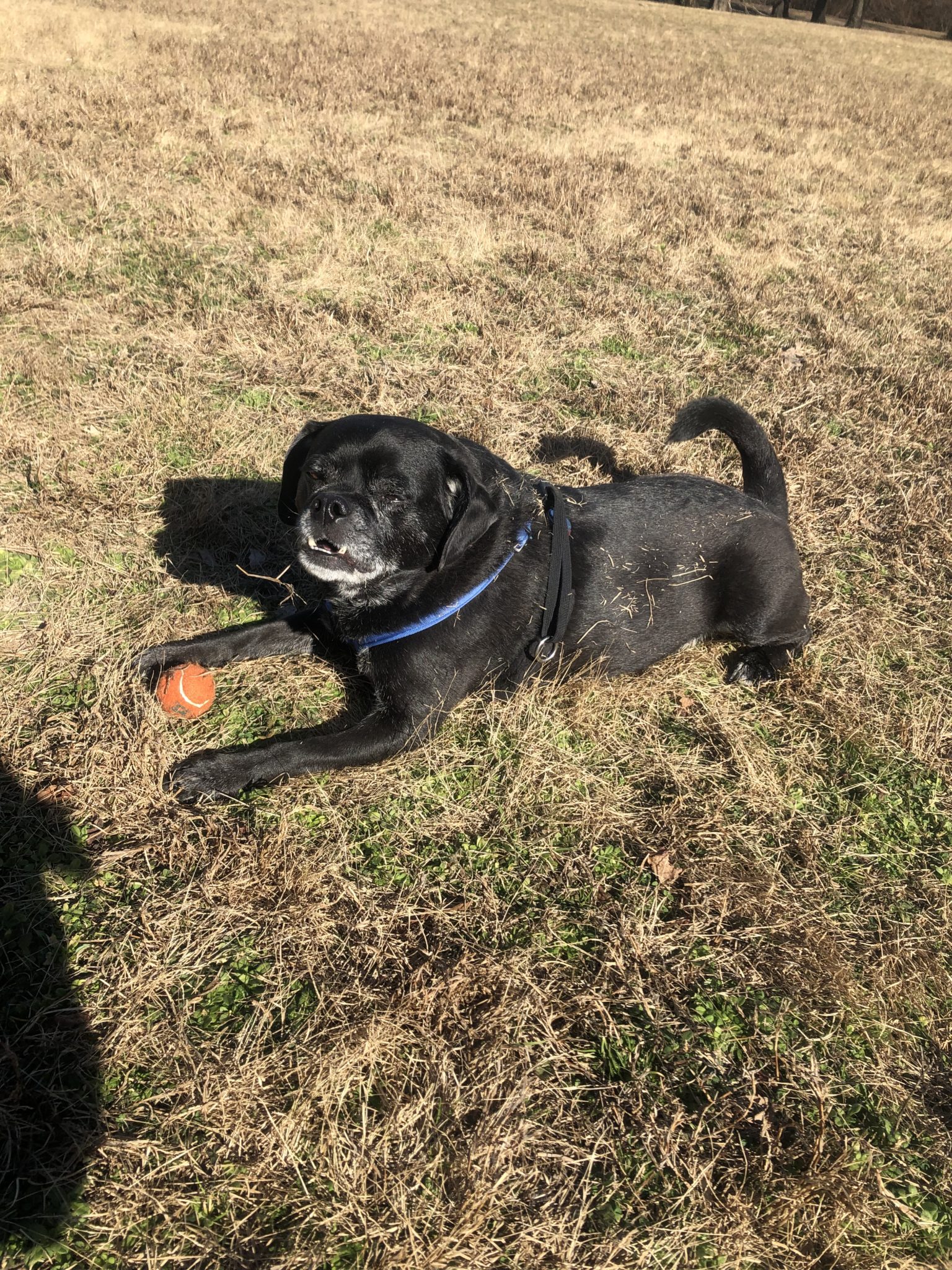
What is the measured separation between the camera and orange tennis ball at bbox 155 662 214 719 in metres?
3.06

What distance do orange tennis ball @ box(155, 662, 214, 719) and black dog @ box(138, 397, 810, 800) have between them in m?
0.16

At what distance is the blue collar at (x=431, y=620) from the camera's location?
3.03 meters

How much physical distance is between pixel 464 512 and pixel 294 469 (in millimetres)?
836

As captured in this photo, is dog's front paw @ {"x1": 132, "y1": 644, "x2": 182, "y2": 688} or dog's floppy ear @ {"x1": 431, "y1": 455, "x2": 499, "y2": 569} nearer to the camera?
dog's floppy ear @ {"x1": 431, "y1": 455, "x2": 499, "y2": 569}

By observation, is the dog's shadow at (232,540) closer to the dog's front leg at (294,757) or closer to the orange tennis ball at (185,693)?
the orange tennis ball at (185,693)

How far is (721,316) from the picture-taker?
7219 mm

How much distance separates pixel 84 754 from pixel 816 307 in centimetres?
760

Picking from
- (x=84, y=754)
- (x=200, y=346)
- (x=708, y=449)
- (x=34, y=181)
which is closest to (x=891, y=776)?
(x=708, y=449)

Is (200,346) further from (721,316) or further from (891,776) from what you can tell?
(891,776)

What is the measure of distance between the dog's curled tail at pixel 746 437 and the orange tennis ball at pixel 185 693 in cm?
250

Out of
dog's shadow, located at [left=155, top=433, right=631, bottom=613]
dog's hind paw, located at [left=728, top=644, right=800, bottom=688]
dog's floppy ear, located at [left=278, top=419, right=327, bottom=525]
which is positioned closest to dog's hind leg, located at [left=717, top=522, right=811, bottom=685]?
dog's hind paw, located at [left=728, top=644, right=800, bottom=688]

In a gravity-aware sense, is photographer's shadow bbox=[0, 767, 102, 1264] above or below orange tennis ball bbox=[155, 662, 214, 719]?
below

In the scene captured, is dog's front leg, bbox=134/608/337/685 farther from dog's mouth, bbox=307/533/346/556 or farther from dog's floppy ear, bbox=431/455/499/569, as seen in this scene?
dog's floppy ear, bbox=431/455/499/569

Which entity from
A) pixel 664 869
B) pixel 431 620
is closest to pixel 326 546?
pixel 431 620
